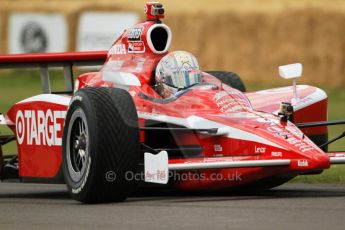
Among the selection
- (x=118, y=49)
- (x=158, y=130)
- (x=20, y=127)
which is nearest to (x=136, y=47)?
(x=118, y=49)

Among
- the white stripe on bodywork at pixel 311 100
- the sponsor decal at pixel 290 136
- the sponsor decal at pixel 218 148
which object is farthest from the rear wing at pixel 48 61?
the sponsor decal at pixel 290 136

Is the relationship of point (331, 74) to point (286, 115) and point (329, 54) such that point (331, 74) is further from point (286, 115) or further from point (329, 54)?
point (286, 115)

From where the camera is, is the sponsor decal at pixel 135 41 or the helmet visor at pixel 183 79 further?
the sponsor decal at pixel 135 41

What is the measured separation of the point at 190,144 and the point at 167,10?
69.3ft

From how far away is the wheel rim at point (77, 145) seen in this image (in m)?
11.3

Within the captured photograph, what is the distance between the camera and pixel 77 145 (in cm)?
1144

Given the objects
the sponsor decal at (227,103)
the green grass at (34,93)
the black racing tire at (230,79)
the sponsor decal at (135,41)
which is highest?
the sponsor decal at (135,41)

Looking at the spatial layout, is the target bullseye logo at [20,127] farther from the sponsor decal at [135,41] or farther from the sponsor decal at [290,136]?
the sponsor decal at [290,136]

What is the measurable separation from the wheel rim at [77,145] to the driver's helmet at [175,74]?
1046 millimetres

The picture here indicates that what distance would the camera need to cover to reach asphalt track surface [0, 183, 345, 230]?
30.2 ft

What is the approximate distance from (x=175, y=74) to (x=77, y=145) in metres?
1.30

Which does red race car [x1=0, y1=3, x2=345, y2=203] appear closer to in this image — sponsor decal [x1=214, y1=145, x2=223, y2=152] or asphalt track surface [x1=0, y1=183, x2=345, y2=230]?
sponsor decal [x1=214, y1=145, x2=223, y2=152]

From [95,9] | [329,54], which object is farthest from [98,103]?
[95,9]

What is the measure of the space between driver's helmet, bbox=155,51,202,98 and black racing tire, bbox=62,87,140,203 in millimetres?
988
